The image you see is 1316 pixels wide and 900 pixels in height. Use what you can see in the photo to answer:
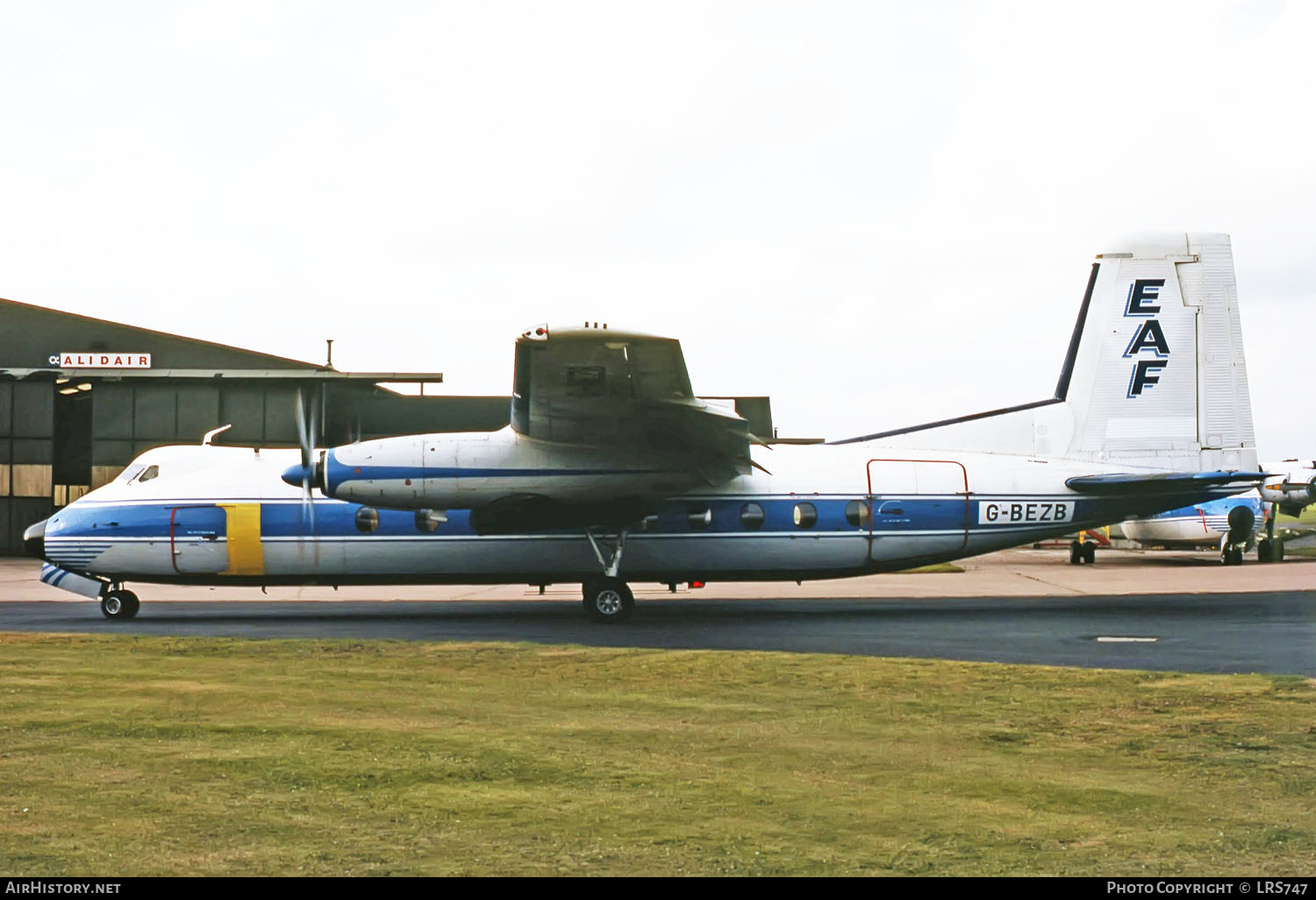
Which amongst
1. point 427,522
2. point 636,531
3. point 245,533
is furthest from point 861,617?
point 245,533

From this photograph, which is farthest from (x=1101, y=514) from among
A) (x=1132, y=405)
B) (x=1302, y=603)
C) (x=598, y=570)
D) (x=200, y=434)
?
(x=200, y=434)

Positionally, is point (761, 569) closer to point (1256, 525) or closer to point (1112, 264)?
point (1112, 264)

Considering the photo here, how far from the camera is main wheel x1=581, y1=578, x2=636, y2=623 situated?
20016mm

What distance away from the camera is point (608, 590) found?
792 inches

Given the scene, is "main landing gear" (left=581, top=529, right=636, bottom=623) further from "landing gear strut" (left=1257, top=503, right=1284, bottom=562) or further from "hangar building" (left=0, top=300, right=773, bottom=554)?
"landing gear strut" (left=1257, top=503, right=1284, bottom=562)

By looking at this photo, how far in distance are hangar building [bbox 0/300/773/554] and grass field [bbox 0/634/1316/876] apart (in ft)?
103

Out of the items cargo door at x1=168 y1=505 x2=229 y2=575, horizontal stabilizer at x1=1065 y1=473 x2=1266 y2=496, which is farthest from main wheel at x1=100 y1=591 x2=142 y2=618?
horizontal stabilizer at x1=1065 y1=473 x2=1266 y2=496

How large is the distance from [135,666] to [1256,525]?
3551 centimetres

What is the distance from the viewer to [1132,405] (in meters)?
21.3

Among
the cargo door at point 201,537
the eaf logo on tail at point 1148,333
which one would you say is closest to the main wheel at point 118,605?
the cargo door at point 201,537

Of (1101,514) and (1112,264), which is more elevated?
(1112,264)

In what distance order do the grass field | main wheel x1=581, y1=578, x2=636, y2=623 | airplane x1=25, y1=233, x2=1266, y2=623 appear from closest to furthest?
the grass field → main wheel x1=581, y1=578, x2=636, y2=623 → airplane x1=25, y1=233, x2=1266, y2=623

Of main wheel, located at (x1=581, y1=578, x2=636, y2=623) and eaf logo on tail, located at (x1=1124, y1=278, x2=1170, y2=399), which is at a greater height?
eaf logo on tail, located at (x1=1124, y1=278, x2=1170, y2=399)
